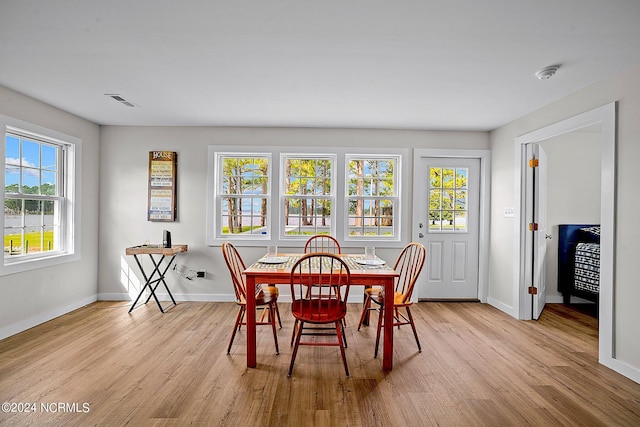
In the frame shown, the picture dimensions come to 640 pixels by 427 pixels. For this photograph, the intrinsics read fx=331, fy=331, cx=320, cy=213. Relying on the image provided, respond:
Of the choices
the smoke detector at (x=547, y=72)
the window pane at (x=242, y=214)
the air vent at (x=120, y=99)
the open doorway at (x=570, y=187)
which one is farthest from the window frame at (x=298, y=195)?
the open doorway at (x=570, y=187)

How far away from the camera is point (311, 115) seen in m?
4.02

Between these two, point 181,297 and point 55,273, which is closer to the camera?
point 55,273

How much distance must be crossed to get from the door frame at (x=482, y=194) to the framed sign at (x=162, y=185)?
3338 mm

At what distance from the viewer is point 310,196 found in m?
4.70

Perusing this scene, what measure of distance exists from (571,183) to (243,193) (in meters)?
4.66

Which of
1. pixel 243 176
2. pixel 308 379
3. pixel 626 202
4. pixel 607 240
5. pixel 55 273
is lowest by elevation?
pixel 308 379

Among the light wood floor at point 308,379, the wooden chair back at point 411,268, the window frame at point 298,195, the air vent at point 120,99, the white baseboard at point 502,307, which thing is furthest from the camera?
the window frame at point 298,195

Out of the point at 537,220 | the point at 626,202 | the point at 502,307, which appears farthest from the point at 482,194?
the point at 626,202

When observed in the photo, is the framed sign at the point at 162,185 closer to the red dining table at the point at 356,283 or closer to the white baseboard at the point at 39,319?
the white baseboard at the point at 39,319

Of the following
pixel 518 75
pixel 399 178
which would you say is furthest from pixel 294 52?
pixel 399 178

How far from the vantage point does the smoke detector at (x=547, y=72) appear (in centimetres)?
263

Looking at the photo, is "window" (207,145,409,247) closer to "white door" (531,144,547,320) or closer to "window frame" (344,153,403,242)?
"window frame" (344,153,403,242)

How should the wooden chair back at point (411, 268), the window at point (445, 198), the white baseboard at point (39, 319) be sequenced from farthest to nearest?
the window at point (445, 198), the white baseboard at point (39, 319), the wooden chair back at point (411, 268)

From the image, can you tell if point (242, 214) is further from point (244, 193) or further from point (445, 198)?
point (445, 198)
